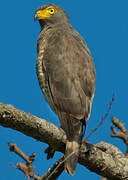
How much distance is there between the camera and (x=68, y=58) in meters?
4.28

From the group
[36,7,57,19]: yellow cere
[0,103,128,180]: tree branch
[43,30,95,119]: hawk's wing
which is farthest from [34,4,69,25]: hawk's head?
[0,103,128,180]: tree branch

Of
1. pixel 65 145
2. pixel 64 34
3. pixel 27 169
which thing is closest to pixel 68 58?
pixel 64 34

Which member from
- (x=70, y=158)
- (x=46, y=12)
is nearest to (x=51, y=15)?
(x=46, y=12)

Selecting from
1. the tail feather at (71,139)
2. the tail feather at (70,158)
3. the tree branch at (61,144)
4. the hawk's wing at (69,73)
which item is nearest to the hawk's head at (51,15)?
the hawk's wing at (69,73)

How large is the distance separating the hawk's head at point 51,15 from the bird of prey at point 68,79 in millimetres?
540

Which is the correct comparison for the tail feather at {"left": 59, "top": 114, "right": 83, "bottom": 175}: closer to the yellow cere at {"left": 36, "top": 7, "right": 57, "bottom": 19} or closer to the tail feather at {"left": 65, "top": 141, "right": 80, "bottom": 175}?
the tail feather at {"left": 65, "top": 141, "right": 80, "bottom": 175}

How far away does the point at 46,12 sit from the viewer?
18.7ft

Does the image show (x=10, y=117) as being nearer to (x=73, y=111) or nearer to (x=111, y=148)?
(x=73, y=111)

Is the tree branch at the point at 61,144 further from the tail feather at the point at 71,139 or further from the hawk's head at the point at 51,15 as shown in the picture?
the hawk's head at the point at 51,15

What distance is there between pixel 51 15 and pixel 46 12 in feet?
0.33

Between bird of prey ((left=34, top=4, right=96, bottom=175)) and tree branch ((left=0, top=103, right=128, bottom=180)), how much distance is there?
138 millimetres

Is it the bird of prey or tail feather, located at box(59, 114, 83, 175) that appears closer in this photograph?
tail feather, located at box(59, 114, 83, 175)

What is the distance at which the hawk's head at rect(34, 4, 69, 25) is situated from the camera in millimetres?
5598

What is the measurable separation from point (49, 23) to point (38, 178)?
3.02 m
